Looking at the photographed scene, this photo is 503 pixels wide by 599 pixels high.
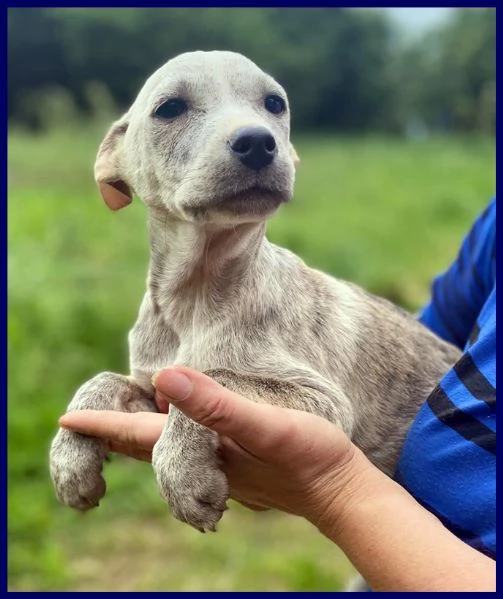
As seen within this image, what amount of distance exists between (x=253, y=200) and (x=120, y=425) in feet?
2.95

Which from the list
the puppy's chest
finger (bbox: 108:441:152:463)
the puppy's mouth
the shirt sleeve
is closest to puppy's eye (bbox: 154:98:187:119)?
the puppy's mouth

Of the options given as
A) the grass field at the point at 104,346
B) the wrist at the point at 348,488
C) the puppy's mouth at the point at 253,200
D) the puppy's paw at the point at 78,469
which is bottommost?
the grass field at the point at 104,346

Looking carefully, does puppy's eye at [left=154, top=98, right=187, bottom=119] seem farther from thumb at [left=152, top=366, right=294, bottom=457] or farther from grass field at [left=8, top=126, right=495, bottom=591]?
grass field at [left=8, top=126, right=495, bottom=591]

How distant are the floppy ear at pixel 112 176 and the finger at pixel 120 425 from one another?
0.73 meters

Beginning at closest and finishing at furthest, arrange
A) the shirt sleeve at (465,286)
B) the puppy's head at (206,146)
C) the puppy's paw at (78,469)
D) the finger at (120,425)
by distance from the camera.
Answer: the puppy's head at (206,146) → the finger at (120,425) → the puppy's paw at (78,469) → the shirt sleeve at (465,286)

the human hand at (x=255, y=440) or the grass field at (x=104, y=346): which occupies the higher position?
the human hand at (x=255, y=440)

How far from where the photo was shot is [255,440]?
243 centimetres

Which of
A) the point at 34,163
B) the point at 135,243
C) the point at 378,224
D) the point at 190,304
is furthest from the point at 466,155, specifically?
the point at 190,304

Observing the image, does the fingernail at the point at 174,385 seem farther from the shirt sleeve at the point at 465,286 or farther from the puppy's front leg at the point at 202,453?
the shirt sleeve at the point at 465,286

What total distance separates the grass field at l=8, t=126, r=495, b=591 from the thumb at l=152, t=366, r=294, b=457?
1699mm

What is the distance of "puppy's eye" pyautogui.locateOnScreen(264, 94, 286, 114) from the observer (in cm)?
264

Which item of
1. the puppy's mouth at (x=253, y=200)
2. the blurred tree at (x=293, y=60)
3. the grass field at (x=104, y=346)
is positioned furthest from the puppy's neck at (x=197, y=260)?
the blurred tree at (x=293, y=60)

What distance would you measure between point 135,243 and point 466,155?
8.20m

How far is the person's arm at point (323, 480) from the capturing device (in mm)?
2369
